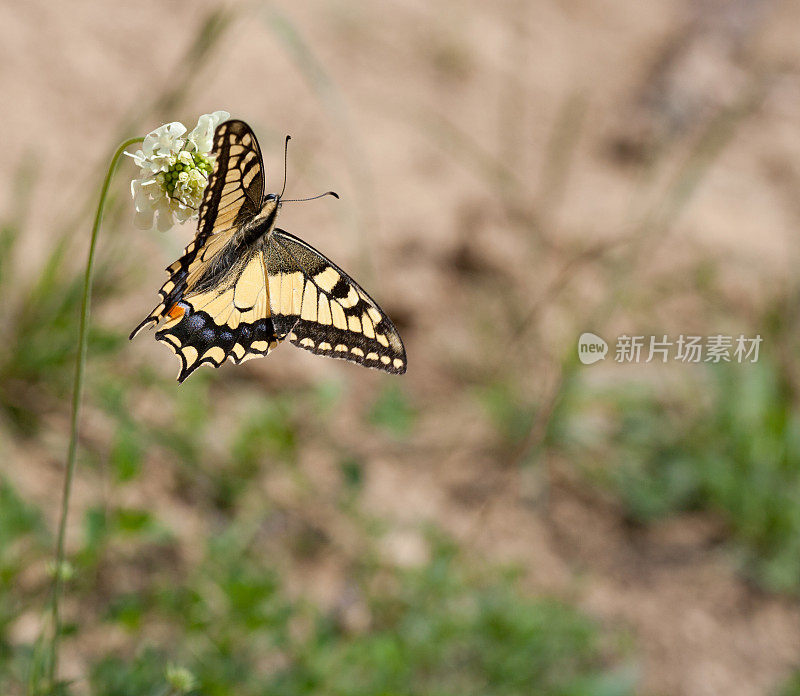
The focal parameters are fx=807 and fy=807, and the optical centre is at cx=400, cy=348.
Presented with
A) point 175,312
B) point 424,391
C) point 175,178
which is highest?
point 424,391

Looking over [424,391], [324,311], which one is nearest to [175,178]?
[324,311]

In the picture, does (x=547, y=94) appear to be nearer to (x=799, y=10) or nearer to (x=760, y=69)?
(x=760, y=69)

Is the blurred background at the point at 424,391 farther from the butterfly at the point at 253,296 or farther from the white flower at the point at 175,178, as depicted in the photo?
the white flower at the point at 175,178

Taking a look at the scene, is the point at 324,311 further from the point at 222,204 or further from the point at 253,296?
the point at 222,204

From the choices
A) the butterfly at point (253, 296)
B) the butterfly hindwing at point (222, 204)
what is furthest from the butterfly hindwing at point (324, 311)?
the butterfly hindwing at point (222, 204)

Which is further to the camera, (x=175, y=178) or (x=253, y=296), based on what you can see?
(x=253, y=296)

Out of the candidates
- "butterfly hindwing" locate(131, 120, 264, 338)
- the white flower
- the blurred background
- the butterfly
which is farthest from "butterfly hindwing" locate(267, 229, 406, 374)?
the blurred background

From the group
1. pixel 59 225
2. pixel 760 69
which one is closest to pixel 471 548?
pixel 59 225
